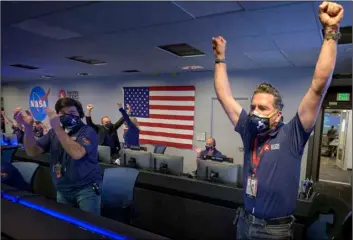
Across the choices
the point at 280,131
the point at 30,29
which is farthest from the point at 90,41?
the point at 280,131

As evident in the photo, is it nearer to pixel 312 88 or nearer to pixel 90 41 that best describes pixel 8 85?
pixel 90 41

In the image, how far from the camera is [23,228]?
42.2 inches

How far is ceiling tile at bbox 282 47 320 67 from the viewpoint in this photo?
325 centimetres

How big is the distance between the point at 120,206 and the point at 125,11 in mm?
1791

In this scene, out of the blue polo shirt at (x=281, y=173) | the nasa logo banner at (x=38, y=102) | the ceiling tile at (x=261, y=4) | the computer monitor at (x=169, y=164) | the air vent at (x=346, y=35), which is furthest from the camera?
the nasa logo banner at (x=38, y=102)

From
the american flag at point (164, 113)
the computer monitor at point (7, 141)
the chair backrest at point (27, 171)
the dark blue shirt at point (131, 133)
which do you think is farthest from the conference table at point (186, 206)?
the american flag at point (164, 113)

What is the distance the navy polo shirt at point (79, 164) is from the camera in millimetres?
1674

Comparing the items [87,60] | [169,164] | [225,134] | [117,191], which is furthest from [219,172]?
[87,60]

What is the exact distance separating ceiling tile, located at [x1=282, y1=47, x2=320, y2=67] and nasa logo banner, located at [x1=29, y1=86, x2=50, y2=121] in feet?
25.6

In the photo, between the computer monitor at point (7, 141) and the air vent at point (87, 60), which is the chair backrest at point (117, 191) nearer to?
the computer monitor at point (7, 141)

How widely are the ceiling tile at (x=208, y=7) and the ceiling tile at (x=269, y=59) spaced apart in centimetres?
163

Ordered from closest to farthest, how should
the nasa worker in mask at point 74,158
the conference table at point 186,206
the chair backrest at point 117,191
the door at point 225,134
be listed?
the nasa worker in mask at point 74,158 → the conference table at point 186,206 → the chair backrest at point 117,191 → the door at point 225,134

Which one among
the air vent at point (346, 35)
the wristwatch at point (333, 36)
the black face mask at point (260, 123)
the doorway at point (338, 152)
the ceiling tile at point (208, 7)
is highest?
the air vent at point (346, 35)

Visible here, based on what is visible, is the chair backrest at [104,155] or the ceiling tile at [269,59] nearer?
the chair backrest at [104,155]
